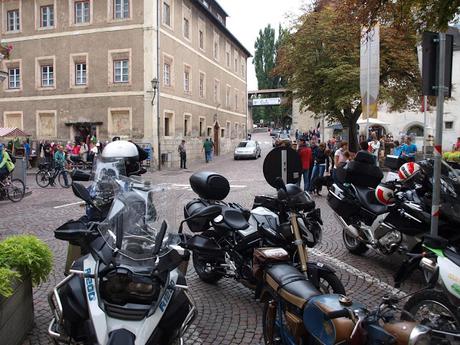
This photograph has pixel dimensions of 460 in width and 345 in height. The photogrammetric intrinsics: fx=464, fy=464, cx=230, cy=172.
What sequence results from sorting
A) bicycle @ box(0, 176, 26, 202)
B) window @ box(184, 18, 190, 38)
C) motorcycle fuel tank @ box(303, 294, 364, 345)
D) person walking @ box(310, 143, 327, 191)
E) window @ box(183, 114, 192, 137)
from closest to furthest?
motorcycle fuel tank @ box(303, 294, 364, 345) → bicycle @ box(0, 176, 26, 202) → person walking @ box(310, 143, 327, 191) → window @ box(184, 18, 190, 38) → window @ box(183, 114, 192, 137)

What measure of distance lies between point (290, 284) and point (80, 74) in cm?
2709

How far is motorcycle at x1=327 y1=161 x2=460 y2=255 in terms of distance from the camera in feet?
17.2

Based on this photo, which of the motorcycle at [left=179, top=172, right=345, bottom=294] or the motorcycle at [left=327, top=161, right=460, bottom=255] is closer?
the motorcycle at [left=179, top=172, right=345, bottom=294]

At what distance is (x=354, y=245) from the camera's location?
23.1ft

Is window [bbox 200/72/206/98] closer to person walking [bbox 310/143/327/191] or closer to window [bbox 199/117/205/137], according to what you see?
window [bbox 199/117/205/137]

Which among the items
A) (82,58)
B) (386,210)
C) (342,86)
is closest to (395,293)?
(386,210)

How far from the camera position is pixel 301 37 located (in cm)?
2438

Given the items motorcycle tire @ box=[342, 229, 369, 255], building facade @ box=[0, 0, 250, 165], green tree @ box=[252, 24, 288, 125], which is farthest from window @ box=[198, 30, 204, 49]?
green tree @ box=[252, 24, 288, 125]

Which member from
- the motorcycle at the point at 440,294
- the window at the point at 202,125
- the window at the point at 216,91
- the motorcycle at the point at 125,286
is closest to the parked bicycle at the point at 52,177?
the motorcycle at the point at 125,286

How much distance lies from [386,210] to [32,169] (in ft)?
83.5

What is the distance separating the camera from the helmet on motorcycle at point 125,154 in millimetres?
4426

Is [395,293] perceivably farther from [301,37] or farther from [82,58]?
[82,58]

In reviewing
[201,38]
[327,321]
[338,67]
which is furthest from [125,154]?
[201,38]

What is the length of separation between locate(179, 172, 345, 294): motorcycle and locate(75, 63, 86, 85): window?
2419 cm
